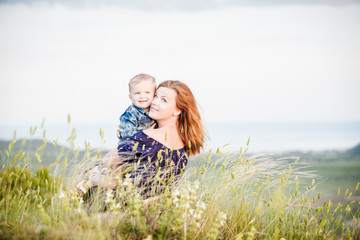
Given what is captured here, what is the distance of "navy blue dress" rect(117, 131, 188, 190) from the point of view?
14.8 feet

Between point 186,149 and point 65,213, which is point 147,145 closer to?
point 186,149

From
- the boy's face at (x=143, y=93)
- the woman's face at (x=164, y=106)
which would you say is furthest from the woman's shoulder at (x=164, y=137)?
the boy's face at (x=143, y=93)

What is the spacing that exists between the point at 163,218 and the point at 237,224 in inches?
49.0

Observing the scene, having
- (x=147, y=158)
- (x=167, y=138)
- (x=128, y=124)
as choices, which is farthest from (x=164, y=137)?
(x=128, y=124)

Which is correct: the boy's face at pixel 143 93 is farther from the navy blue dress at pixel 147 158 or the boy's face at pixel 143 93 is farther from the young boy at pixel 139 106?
the navy blue dress at pixel 147 158

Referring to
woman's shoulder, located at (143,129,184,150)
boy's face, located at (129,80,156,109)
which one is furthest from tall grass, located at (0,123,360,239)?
boy's face, located at (129,80,156,109)

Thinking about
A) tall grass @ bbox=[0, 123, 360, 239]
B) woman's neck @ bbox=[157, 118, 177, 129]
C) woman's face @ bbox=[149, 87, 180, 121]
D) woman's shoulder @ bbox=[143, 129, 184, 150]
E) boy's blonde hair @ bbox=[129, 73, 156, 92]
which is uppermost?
boy's blonde hair @ bbox=[129, 73, 156, 92]

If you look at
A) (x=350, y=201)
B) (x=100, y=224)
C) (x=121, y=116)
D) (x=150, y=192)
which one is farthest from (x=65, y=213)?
(x=350, y=201)

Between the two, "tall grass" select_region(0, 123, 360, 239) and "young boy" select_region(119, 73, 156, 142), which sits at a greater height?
"young boy" select_region(119, 73, 156, 142)

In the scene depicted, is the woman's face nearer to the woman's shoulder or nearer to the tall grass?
the woman's shoulder

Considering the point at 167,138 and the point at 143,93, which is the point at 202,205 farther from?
the point at 143,93

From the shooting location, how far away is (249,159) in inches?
187

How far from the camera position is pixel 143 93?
5289mm

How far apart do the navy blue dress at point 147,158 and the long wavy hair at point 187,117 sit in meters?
0.26
